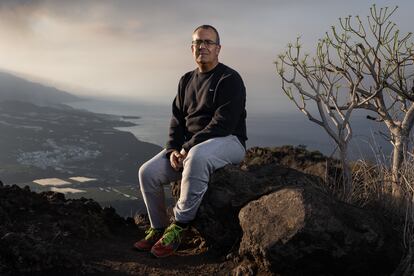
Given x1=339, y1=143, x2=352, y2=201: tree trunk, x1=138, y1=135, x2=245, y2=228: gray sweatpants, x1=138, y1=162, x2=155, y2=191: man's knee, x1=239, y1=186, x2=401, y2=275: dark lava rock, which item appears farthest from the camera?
x1=339, y1=143, x2=352, y2=201: tree trunk

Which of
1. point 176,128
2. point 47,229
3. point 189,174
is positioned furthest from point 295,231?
point 47,229

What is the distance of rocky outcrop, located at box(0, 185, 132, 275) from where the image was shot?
4.22 meters

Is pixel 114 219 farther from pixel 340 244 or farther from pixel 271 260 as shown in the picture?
pixel 340 244

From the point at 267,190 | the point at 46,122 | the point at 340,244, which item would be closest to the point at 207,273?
the point at 267,190

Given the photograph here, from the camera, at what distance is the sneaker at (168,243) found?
186 inches

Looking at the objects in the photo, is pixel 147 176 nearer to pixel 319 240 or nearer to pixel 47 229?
pixel 47 229

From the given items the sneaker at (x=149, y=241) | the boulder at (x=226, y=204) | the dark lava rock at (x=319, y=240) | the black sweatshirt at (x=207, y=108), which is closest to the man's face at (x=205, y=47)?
the black sweatshirt at (x=207, y=108)

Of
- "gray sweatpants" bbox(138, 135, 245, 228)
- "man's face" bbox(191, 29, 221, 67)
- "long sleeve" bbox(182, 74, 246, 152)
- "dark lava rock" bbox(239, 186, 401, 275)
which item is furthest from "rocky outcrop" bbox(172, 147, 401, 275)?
"man's face" bbox(191, 29, 221, 67)

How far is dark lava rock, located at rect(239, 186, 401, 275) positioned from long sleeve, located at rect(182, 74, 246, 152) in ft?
3.71

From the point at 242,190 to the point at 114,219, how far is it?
8.00 feet

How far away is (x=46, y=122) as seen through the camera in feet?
641

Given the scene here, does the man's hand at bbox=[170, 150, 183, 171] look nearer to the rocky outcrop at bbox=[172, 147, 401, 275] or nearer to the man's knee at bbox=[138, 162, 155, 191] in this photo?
the man's knee at bbox=[138, 162, 155, 191]

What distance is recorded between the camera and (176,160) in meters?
5.03

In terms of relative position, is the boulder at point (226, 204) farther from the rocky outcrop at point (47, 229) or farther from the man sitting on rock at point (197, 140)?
the rocky outcrop at point (47, 229)
